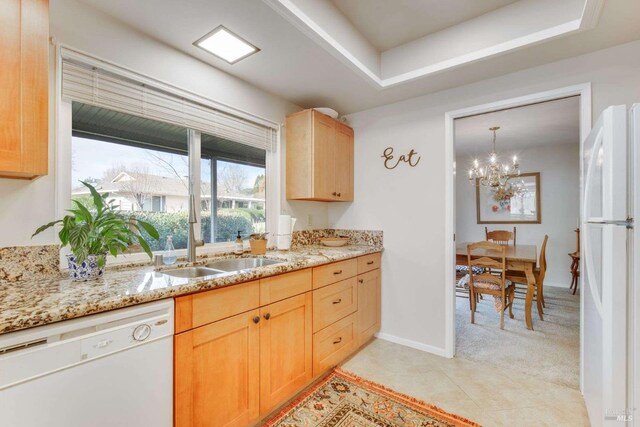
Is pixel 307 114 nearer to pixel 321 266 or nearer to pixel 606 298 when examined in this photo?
pixel 321 266

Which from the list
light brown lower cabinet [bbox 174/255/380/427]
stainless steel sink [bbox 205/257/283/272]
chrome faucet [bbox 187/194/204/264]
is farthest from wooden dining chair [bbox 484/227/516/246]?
chrome faucet [bbox 187/194/204/264]

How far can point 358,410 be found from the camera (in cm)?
180

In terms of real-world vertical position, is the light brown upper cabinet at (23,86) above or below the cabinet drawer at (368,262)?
above

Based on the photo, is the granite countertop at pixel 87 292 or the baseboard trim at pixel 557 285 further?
the baseboard trim at pixel 557 285

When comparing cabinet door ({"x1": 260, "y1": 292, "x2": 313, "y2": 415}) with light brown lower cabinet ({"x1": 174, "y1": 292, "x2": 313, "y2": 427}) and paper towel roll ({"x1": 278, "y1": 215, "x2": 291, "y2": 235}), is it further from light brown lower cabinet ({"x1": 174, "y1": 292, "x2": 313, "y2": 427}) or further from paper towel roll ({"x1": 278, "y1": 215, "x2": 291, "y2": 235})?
paper towel roll ({"x1": 278, "y1": 215, "x2": 291, "y2": 235})

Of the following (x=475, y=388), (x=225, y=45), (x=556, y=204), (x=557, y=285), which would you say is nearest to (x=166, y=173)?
(x=225, y=45)

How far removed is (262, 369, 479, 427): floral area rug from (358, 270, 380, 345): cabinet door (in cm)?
55

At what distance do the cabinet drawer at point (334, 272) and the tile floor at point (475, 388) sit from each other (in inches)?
29.3

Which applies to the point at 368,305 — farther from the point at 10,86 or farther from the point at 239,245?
the point at 10,86

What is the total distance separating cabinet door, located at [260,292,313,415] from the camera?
1.63 metres

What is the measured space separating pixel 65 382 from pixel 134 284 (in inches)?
16.1

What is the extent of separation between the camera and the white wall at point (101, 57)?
1344 mm

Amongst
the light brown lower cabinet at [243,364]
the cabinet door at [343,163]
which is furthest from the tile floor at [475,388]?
the cabinet door at [343,163]

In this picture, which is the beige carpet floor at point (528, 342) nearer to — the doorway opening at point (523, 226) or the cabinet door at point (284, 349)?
the doorway opening at point (523, 226)
